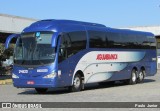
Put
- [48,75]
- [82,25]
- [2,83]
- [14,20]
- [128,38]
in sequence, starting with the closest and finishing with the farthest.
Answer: [48,75] → [82,25] → [128,38] → [2,83] → [14,20]

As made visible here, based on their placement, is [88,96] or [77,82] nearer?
[88,96]

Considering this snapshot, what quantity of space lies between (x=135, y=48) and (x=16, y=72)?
935 cm

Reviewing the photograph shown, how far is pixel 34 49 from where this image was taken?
68.3 feet

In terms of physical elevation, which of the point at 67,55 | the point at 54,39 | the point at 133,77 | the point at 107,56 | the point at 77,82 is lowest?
the point at 133,77

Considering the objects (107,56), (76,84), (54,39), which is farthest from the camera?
(107,56)

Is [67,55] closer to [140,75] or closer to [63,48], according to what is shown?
[63,48]

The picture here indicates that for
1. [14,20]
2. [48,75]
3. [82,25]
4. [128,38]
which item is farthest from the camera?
[14,20]

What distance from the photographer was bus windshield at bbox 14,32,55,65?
20.6 m

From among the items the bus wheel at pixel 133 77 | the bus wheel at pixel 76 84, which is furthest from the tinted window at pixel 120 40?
the bus wheel at pixel 76 84

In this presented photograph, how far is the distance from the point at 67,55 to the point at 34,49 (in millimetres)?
1480

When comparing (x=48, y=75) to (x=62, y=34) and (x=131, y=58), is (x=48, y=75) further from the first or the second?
(x=131, y=58)

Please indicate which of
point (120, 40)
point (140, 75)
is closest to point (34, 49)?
point (120, 40)

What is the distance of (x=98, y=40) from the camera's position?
24.2 meters

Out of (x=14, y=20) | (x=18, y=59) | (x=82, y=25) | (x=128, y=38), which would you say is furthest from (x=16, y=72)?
(x=14, y=20)
